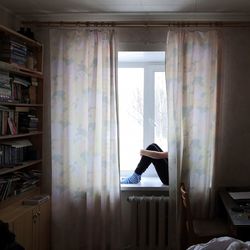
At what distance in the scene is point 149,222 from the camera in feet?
→ 11.0

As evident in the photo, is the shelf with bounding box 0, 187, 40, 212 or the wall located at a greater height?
the wall

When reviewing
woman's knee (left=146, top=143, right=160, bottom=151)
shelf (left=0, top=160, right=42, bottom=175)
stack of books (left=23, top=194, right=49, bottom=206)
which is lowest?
stack of books (left=23, top=194, right=49, bottom=206)

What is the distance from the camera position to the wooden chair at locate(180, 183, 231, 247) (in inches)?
108

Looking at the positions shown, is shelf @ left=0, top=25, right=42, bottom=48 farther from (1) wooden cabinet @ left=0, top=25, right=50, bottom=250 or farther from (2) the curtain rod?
(2) the curtain rod

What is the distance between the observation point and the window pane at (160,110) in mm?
3747

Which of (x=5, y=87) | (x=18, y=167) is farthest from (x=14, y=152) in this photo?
(x=5, y=87)

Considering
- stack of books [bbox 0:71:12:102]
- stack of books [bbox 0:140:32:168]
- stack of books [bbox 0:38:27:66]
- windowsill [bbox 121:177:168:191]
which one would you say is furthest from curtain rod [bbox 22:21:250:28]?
windowsill [bbox 121:177:168:191]

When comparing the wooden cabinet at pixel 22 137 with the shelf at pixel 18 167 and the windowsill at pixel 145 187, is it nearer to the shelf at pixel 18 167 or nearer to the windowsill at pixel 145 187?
the shelf at pixel 18 167

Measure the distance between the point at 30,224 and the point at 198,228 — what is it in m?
1.42

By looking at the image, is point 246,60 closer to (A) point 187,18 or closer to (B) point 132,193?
(A) point 187,18

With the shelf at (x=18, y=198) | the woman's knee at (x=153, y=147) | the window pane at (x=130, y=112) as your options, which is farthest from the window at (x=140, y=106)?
the shelf at (x=18, y=198)

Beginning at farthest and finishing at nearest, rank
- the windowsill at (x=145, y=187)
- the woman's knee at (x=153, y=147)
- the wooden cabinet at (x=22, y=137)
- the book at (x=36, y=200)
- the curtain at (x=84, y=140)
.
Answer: the woman's knee at (x=153, y=147) < the windowsill at (x=145, y=187) < the curtain at (x=84, y=140) < the book at (x=36, y=200) < the wooden cabinet at (x=22, y=137)

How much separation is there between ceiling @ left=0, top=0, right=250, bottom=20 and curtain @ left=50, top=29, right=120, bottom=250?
0.62 ft

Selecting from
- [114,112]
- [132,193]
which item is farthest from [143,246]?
[114,112]
